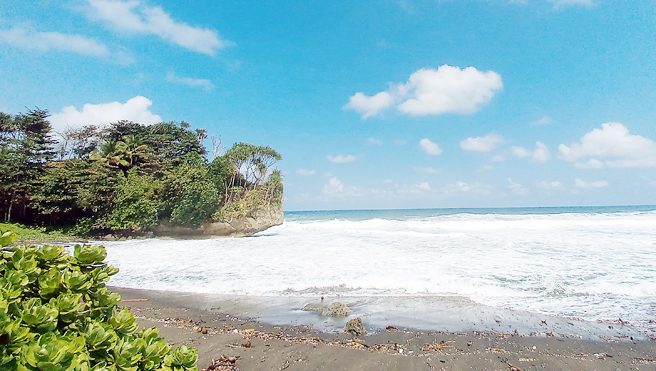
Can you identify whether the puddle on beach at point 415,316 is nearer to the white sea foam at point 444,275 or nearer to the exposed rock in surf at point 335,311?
the exposed rock in surf at point 335,311

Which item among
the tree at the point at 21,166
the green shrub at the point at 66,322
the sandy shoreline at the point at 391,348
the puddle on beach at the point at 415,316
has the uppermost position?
the tree at the point at 21,166

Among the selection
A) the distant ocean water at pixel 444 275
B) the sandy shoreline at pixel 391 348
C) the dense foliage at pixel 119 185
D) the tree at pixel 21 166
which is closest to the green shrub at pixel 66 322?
the sandy shoreline at pixel 391 348

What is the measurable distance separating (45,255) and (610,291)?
32.7 ft

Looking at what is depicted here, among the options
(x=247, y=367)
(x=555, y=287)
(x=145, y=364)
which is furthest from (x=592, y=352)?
(x=145, y=364)

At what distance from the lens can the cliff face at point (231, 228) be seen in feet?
69.4

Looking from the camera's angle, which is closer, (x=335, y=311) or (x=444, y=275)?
(x=335, y=311)

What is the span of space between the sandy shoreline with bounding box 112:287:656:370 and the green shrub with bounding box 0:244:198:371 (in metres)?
2.33

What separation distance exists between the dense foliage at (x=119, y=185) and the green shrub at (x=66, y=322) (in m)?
20.1

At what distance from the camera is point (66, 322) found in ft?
4.58

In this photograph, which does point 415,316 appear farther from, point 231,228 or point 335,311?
point 231,228

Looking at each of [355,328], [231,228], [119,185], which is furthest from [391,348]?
[119,185]

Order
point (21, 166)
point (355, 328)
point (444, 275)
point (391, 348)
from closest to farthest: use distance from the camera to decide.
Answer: point (391, 348) < point (355, 328) < point (444, 275) < point (21, 166)

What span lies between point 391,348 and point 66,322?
3829mm

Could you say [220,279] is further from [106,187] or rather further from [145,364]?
[106,187]
